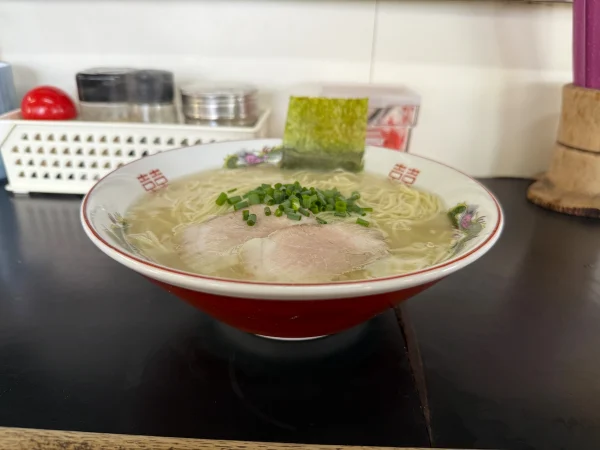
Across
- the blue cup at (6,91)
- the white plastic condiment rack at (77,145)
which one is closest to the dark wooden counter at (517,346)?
the white plastic condiment rack at (77,145)

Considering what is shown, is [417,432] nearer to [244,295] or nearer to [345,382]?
[345,382]

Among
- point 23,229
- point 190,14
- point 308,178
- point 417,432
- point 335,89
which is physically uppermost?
point 190,14

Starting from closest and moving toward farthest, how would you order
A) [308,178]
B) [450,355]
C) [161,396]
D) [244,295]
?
[244,295], [161,396], [450,355], [308,178]

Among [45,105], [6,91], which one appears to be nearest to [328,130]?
[45,105]

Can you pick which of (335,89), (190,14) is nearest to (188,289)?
(335,89)

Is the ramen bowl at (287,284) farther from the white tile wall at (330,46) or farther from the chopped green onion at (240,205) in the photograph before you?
the white tile wall at (330,46)

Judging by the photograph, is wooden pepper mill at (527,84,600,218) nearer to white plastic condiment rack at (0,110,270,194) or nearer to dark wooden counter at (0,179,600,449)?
dark wooden counter at (0,179,600,449)

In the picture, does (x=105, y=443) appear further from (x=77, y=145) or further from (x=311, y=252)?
(x=77, y=145)
